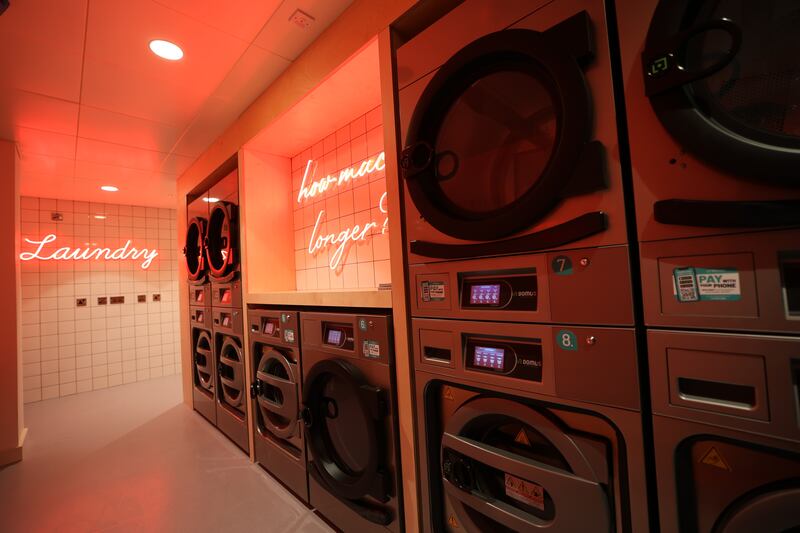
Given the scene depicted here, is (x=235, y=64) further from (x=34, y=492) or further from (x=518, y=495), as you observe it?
(x=34, y=492)

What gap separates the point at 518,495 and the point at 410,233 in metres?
0.88

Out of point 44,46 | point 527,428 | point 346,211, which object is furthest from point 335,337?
point 44,46

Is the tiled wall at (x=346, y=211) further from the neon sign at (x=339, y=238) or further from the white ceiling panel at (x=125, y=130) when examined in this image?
the white ceiling panel at (x=125, y=130)

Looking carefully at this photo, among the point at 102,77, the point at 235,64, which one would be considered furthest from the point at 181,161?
the point at 235,64

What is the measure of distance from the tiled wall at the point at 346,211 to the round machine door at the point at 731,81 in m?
1.52

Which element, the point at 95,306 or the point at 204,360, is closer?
the point at 204,360

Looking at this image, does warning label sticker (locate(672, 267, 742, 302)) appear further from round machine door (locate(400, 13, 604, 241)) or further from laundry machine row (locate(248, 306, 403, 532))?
laundry machine row (locate(248, 306, 403, 532))

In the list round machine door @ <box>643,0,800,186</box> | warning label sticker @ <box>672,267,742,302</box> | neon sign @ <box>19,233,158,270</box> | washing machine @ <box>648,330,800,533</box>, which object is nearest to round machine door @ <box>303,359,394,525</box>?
washing machine @ <box>648,330,800,533</box>

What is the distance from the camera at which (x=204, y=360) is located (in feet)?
10.5

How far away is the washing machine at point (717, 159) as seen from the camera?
1.92ft

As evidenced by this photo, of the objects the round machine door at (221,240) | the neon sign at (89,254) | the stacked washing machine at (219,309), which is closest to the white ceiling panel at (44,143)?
the stacked washing machine at (219,309)

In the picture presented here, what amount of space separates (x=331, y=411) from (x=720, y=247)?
1.62 meters

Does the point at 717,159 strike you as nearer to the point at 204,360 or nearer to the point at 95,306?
the point at 204,360

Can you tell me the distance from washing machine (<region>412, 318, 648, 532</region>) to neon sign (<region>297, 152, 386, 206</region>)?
1.29 metres
